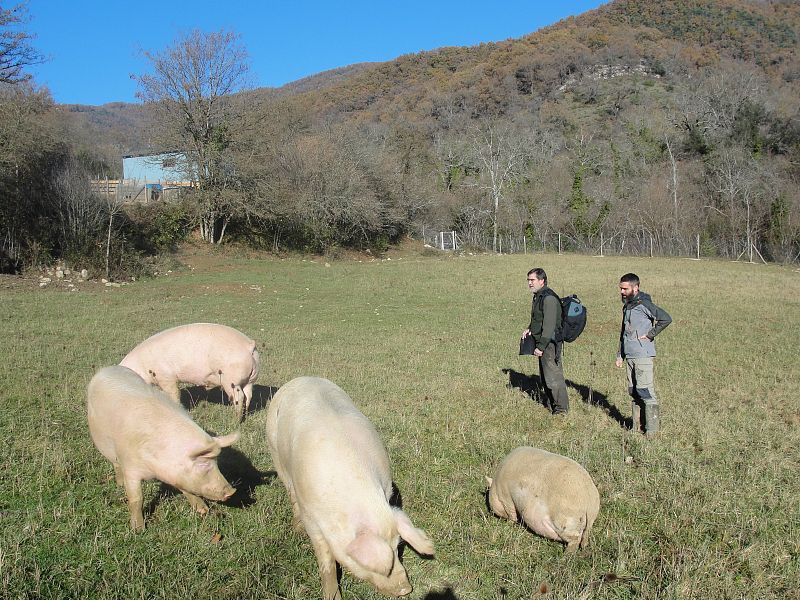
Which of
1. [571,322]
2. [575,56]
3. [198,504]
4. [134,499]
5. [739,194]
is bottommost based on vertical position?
[198,504]

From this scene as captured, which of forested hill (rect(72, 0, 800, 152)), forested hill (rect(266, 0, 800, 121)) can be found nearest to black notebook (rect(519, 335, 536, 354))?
forested hill (rect(72, 0, 800, 152))

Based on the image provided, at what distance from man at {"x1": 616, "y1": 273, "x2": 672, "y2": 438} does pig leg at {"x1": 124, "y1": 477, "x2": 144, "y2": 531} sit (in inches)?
231

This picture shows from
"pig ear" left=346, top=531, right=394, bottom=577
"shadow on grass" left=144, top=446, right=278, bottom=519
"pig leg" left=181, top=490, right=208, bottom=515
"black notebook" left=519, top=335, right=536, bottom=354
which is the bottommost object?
"shadow on grass" left=144, top=446, right=278, bottom=519

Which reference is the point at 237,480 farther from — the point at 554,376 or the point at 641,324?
the point at 641,324

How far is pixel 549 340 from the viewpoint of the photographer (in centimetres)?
839

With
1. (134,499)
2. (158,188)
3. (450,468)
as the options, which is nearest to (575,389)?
(450,468)

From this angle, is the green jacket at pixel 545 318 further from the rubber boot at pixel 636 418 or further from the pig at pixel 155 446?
the pig at pixel 155 446

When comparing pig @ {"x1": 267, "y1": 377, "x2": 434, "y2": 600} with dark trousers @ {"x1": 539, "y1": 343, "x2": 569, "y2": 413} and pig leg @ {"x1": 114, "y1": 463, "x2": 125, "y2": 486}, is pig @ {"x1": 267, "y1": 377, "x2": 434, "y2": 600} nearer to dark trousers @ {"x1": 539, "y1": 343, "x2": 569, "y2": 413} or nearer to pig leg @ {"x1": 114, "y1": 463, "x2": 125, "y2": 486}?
pig leg @ {"x1": 114, "y1": 463, "x2": 125, "y2": 486}

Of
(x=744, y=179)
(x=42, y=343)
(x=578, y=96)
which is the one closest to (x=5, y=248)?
(x=42, y=343)

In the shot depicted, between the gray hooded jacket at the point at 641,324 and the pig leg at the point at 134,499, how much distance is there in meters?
6.01

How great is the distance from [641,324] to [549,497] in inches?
146

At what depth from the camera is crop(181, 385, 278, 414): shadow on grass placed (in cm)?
868

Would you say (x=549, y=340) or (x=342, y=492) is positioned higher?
(x=549, y=340)

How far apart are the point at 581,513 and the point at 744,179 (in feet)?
180
